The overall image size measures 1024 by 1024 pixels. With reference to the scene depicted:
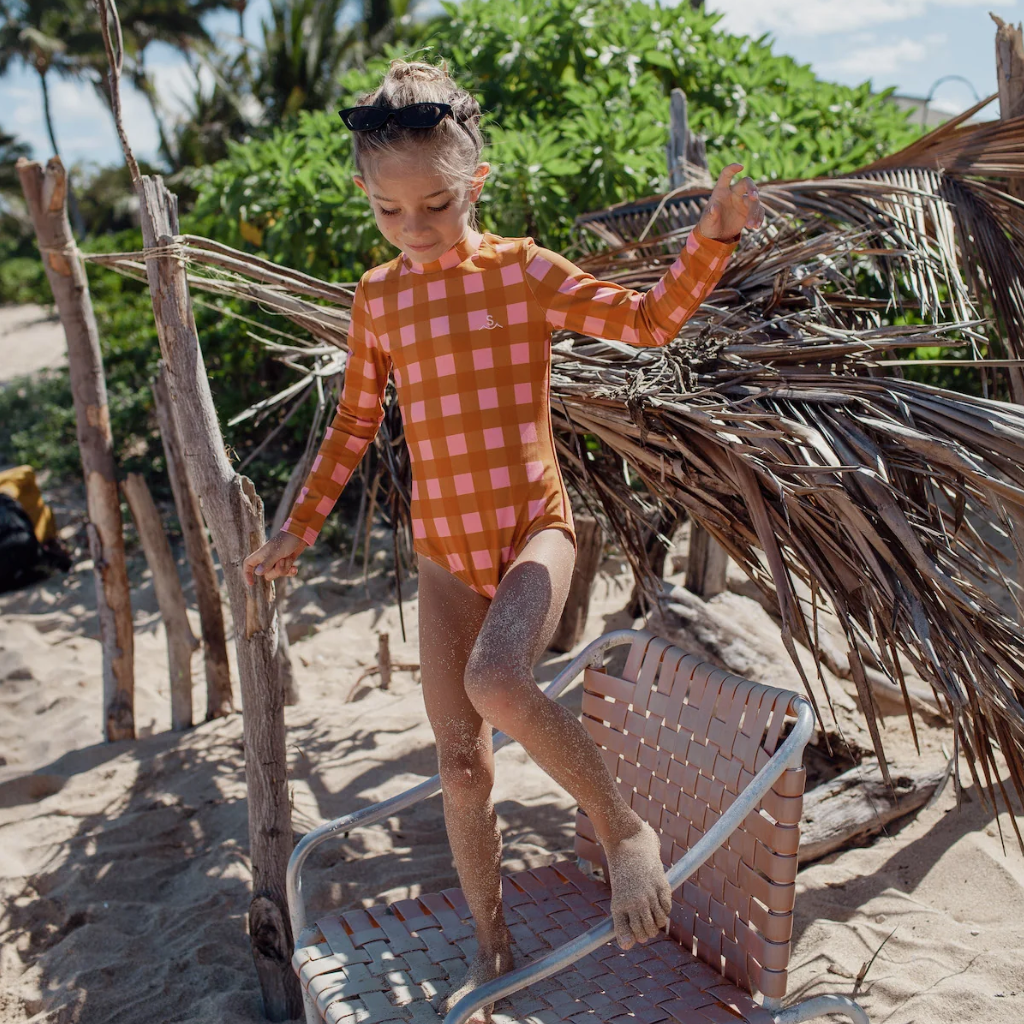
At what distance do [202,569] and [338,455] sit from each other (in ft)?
7.14

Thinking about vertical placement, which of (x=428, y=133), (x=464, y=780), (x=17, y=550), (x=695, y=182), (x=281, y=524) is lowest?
(x=464, y=780)

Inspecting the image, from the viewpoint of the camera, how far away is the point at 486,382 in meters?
1.87

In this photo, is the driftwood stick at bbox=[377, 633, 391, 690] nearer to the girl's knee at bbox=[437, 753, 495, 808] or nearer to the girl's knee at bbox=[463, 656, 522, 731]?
the girl's knee at bbox=[437, 753, 495, 808]

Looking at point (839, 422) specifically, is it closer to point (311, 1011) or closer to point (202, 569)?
point (311, 1011)

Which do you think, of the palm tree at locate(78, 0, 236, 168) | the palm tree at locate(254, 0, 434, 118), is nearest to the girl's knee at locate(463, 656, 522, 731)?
the palm tree at locate(254, 0, 434, 118)

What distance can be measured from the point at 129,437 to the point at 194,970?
16.1 ft

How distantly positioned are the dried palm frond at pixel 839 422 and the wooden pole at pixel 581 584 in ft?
3.43

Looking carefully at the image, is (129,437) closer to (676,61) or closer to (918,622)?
(676,61)

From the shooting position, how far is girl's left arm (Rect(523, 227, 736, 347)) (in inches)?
66.2

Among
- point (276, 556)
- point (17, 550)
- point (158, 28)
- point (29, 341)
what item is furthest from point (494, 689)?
point (158, 28)

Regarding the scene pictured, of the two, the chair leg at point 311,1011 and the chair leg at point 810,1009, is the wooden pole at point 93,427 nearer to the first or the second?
the chair leg at point 311,1011

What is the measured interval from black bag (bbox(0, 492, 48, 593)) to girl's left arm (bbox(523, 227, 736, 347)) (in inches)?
205

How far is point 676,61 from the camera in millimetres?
6137

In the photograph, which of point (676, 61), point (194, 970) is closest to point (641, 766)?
point (194, 970)
